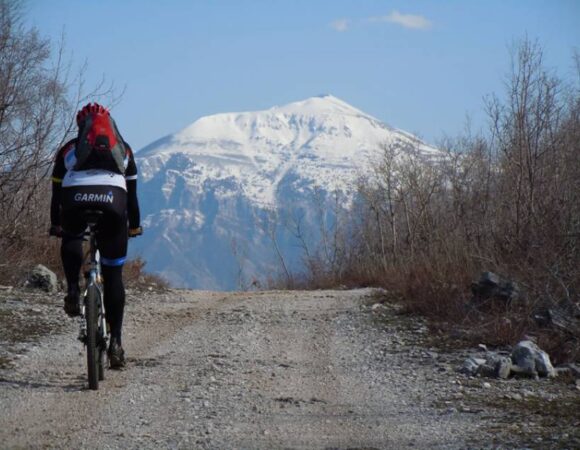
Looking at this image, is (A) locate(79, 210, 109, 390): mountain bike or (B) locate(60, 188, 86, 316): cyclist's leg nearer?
(A) locate(79, 210, 109, 390): mountain bike

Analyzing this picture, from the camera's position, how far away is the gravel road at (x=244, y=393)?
5.07 metres

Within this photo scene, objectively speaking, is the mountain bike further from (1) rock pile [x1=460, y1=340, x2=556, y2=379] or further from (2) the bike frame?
(1) rock pile [x1=460, y1=340, x2=556, y2=379]

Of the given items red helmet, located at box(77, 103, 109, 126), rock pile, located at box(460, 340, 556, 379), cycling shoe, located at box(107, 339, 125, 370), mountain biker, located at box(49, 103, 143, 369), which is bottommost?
rock pile, located at box(460, 340, 556, 379)

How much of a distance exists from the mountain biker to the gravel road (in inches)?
28.3

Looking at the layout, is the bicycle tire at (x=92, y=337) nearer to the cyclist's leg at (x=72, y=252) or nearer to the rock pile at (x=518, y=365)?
the cyclist's leg at (x=72, y=252)

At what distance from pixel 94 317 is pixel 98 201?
2.59 feet

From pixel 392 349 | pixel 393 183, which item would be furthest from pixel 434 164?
pixel 392 349

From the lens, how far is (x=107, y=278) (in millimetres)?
6578

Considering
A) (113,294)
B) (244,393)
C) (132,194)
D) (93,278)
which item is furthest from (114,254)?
(244,393)

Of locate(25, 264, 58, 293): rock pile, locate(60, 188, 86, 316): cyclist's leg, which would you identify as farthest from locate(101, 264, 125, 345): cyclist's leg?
locate(25, 264, 58, 293): rock pile

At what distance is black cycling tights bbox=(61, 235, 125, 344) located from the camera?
6293mm

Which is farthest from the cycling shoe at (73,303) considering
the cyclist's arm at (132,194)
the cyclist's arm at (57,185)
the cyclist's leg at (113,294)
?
the cyclist's arm at (132,194)

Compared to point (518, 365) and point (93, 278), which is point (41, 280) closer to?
point (93, 278)

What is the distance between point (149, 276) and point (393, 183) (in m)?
20.7
